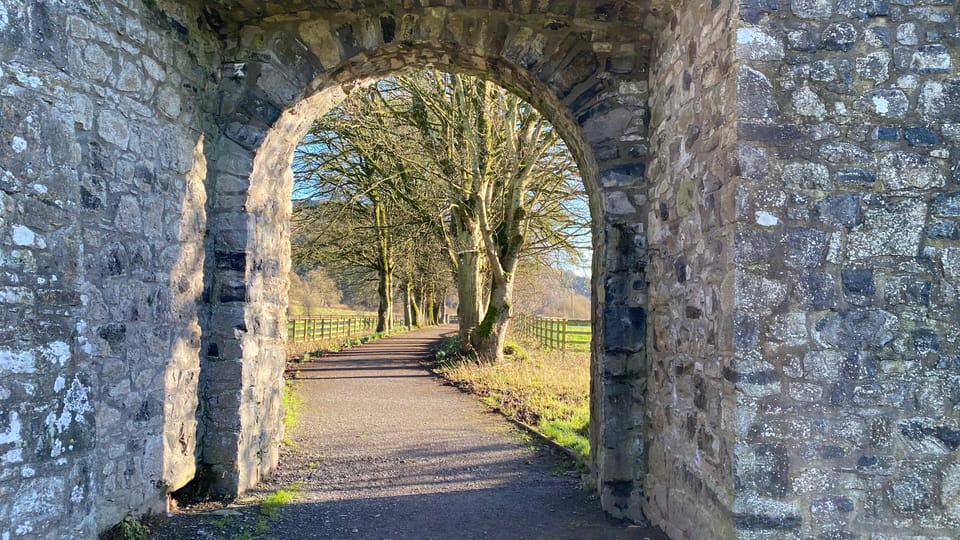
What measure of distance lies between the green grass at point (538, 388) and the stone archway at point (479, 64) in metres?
1.51

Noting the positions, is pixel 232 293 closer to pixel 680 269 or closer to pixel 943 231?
pixel 680 269

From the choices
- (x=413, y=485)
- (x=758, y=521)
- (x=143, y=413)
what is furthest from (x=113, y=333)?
(x=758, y=521)

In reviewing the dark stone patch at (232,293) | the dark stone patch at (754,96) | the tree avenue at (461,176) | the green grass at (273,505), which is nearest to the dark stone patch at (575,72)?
the dark stone patch at (754,96)

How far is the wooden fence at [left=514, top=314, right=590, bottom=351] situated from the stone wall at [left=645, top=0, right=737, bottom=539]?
39.1ft

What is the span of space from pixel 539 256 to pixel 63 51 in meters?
11.5

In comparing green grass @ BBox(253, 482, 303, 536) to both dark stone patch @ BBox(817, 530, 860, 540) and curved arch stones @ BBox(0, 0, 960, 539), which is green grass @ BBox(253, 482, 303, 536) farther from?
dark stone patch @ BBox(817, 530, 860, 540)

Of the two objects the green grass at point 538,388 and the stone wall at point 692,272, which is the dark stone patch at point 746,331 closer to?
the stone wall at point 692,272

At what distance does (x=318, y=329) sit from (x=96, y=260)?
54.8ft

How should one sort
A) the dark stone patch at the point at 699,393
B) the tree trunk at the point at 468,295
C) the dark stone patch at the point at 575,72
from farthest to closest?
the tree trunk at the point at 468,295 < the dark stone patch at the point at 575,72 < the dark stone patch at the point at 699,393

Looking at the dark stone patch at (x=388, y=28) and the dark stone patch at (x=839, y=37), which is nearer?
the dark stone patch at (x=839, y=37)

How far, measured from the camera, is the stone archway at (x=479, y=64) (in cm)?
449

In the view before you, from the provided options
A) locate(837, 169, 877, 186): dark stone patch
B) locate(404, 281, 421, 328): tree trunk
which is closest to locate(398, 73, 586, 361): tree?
locate(837, 169, 877, 186): dark stone patch

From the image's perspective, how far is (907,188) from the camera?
3.05 meters

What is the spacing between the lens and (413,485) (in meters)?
5.32
